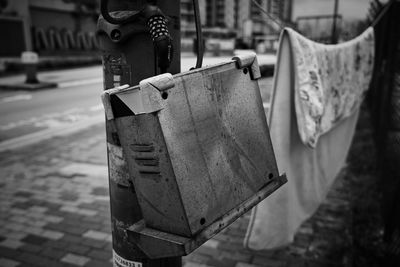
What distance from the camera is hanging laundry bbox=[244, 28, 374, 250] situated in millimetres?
2506

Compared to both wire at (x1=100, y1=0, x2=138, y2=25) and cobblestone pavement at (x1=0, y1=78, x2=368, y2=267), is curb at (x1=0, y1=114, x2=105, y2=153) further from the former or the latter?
wire at (x1=100, y1=0, x2=138, y2=25)

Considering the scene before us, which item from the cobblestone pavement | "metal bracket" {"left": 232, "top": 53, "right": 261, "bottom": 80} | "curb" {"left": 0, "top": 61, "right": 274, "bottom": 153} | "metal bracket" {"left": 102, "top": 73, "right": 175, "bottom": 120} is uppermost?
"metal bracket" {"left": 232, "top": 53, "right": 261, "bottom": 80}

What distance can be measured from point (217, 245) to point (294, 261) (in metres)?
0.68

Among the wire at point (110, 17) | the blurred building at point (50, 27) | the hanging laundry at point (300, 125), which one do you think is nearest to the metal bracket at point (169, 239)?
the wire at point (110, 17)

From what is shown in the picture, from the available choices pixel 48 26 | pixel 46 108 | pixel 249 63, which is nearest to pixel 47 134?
pixel 46 108

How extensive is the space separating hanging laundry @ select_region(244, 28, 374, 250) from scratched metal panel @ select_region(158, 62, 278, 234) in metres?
0.99

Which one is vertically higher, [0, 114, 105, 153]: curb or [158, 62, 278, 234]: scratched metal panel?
[158, 62, 278, 234]: scratched metal panel

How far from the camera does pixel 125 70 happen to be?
4.96ft

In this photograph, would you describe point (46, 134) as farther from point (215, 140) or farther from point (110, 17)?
point (215, 140)

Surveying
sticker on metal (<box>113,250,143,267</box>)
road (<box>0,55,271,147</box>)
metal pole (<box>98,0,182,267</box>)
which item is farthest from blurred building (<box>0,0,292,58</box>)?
sticker on metal (<box>113,250,143,267</box>)

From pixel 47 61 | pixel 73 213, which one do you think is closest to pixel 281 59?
pixel 73 213

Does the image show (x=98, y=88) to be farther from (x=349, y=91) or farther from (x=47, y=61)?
(x=349, y=91)

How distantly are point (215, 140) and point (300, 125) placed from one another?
50.2 inches

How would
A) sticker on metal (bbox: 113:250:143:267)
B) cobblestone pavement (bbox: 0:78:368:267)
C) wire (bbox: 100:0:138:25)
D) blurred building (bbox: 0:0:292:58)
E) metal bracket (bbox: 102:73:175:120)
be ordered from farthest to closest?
blurred building (bbox: 0:0:292:58), cobblestone pavement (bbox: 0:78:368:267), sticker on metal (bbox: 113:250:143:267), wire (bbox: 100:0:138:25), metal bracket (bbox: 102:73:175:120)
